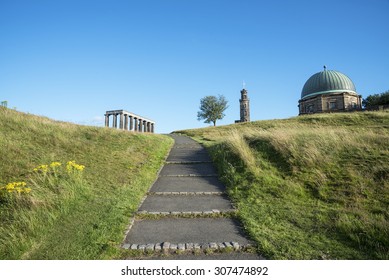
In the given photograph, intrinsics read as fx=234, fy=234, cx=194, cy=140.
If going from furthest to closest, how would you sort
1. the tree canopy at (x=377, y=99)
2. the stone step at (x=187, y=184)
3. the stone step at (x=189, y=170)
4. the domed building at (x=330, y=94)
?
1. the tree canopy at (x=377, y=99)
2. the domed building at (x=330, y=94)
3. the stone step at (x=189, y=170)
4. the stone step at (x=187, y=184)

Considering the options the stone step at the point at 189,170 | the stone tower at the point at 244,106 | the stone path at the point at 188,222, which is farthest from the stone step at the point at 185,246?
the stone tower at the point at 244,106

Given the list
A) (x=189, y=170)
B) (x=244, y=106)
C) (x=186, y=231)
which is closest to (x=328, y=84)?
(x=244, y=106)

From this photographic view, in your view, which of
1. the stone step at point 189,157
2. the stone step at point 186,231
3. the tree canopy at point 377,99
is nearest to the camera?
the stone step at point 186,231

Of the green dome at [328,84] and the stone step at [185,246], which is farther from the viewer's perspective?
the green dome at [328,84]

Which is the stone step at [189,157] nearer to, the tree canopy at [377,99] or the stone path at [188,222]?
the stone path at [188,222]

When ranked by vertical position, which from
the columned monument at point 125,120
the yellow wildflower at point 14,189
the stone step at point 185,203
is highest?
the columned monument at point 125,120

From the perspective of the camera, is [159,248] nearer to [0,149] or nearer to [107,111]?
[0,149]

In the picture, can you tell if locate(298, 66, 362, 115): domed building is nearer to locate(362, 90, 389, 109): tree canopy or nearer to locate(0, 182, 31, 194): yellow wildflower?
locate(362, 90, 389, 109): tree canopy

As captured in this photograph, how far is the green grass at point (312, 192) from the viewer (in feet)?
12.7

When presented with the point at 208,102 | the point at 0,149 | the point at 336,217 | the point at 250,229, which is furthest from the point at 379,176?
the point at 208,102

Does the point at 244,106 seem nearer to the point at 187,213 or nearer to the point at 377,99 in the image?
the point at 377,99

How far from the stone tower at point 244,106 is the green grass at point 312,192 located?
49215 mm

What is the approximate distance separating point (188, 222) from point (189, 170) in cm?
422
